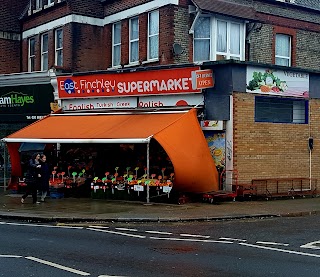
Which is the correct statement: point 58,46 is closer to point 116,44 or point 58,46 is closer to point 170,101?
point 116,44

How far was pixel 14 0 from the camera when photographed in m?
28.3

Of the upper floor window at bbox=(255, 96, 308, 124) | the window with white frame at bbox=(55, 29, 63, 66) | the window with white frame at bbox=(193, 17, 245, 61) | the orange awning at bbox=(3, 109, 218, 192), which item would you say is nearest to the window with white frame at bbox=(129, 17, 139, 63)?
the window with white frame at bbox=(193, 17, 245, 61)

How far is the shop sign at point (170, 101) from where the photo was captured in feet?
64.4

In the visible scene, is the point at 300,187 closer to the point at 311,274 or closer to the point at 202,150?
the point at 202,150

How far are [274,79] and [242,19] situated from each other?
3628 millimetres

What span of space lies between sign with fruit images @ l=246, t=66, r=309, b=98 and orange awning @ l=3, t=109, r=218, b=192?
2308mm

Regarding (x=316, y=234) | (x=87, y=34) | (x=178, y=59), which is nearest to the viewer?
(x=316, y=234)

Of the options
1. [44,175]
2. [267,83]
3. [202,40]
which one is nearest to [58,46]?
[202,40]

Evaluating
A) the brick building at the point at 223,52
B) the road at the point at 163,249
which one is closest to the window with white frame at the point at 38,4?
the brick building at the point at 223,52

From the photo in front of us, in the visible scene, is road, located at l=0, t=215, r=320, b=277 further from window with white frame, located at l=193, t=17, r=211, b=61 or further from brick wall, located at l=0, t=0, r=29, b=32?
brick wall, located at l=0, t=0, r=29, b=32

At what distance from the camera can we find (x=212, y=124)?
1931 centimetres

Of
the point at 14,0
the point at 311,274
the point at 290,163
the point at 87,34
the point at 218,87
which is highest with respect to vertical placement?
the point at 14,0

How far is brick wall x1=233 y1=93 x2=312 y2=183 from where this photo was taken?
19.4 metres

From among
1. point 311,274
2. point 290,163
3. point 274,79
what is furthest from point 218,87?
point 311,274
